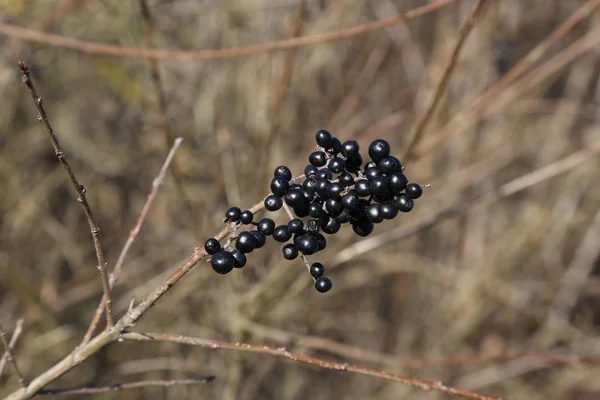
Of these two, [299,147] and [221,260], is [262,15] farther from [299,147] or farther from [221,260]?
[221,260]

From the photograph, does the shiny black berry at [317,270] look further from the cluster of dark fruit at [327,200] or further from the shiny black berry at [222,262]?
the shiny black berry at [222,262]

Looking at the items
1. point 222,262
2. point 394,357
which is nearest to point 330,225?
point 222,262

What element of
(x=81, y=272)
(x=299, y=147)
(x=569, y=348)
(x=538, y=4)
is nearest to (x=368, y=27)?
(x=299, y=147)

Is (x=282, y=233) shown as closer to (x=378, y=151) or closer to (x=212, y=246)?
(x=212, y=246)

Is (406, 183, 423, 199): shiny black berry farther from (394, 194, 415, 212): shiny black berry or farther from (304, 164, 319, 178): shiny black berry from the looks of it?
(304, 164, 319, 178): shiny black berry

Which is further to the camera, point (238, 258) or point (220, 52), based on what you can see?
point (220, 52)

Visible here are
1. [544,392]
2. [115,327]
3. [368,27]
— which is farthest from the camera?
[544,392]
